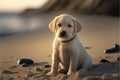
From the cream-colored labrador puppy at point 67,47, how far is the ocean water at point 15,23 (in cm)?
525

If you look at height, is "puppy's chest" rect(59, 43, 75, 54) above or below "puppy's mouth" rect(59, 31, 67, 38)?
below

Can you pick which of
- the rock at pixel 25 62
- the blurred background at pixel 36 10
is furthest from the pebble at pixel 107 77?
the blurred background at pixel 36 10

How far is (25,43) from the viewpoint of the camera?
9438 millimetres

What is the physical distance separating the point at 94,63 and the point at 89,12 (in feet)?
21.6

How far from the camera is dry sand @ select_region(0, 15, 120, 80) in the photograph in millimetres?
6154

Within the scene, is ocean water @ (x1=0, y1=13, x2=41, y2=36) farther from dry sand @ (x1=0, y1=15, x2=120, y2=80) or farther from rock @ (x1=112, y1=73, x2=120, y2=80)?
rock @ (x1=112, y1=73, x2=120, y2=80)

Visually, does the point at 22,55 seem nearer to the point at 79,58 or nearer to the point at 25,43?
the point at 25,43

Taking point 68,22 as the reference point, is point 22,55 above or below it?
below

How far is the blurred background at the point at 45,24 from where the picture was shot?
8656 millimetres

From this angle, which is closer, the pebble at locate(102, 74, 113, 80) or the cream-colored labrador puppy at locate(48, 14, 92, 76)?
the pebble at locate(102, 74, 113, 80)

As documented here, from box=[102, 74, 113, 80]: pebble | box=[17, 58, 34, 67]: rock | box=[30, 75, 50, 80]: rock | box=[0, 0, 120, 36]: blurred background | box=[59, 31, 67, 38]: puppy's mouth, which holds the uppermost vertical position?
box=[0, 0, 120, 36]: blurred background

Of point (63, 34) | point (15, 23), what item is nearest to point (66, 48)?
point (63, 34)

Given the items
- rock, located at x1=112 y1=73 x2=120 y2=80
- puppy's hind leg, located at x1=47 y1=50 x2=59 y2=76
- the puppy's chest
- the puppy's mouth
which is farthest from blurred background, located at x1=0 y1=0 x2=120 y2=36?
rock, located at x1=112 y1=73 x2=120 y2=80

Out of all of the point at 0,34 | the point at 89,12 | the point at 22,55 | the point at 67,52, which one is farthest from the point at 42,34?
the point at 67,52
